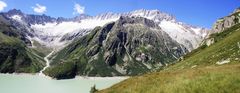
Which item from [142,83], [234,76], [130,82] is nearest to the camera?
[234,76]

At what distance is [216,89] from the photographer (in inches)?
751

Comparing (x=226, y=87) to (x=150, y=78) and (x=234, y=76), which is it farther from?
(x=150, y=78)

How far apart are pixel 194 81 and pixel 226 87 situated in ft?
7.59

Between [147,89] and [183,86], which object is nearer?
[183,86]

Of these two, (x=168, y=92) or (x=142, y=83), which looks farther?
(x=142, y=83)

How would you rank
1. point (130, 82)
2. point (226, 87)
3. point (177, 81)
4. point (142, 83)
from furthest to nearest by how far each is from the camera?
point (130, 82), point (142, 83), point (177, 81), point (226, 87)

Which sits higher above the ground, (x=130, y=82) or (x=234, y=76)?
(x=130, y=82)

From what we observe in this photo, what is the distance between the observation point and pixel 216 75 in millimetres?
21359

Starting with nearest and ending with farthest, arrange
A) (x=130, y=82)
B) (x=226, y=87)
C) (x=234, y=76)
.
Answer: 1. (x=226, y=87)
2. (x=234, y=76)
3. (x=130, y=82)

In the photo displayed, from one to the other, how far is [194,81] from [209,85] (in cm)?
132

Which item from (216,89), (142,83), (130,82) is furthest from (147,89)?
(216,89)

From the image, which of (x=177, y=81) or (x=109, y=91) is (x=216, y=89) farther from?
(x=109, y=91)

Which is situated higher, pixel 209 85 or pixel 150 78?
pixel 150 78

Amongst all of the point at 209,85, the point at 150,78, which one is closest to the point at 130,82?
the point at 150,78
